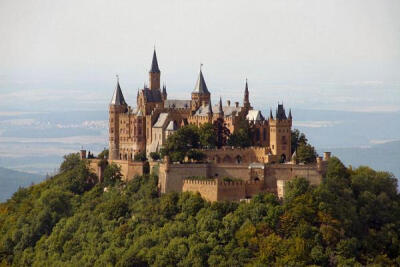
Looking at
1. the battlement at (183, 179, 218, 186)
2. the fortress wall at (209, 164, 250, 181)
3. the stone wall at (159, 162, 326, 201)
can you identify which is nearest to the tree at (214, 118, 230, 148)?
the stone wall at (159, 162, 326, 201)

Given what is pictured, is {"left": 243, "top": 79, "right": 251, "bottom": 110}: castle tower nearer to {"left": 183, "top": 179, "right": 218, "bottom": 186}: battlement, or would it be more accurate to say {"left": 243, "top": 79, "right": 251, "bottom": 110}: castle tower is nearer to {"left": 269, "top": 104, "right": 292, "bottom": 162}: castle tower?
{"left": 269, "top": 104, "right": 292, "bottom": 162}: castle tower

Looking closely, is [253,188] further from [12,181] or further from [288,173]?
[12,181]

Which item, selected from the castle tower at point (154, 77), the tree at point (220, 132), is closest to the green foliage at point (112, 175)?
the tree at point (220, 132)

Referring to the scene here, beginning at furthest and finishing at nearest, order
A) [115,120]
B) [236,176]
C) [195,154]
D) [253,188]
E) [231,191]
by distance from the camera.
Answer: [115,120]
[195,154]
[236,176]
[253,188]
[231,191]

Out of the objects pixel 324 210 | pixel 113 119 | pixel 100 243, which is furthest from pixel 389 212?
pixel 113 119

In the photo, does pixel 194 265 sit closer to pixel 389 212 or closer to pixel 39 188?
pixel 389 212

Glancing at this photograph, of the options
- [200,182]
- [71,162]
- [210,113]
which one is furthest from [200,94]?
[200,182]
